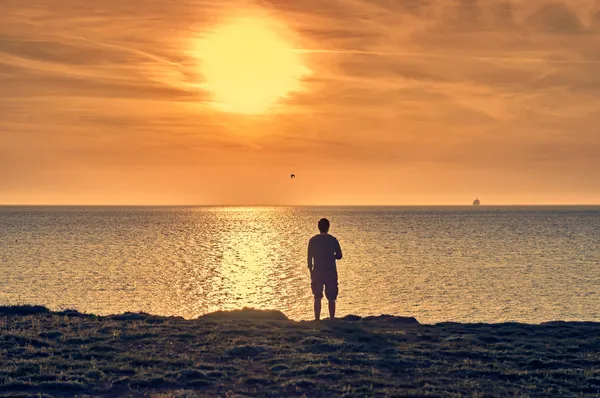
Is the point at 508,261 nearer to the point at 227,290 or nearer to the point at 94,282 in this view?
the point at 227,290

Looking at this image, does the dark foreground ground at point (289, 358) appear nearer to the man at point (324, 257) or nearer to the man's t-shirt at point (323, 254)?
the man at point (324, 257)

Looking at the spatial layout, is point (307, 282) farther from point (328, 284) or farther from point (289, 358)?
point (289, 358)

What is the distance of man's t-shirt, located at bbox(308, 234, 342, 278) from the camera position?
69.7 feet

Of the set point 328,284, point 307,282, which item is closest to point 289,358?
point 328,284

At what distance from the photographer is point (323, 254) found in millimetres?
21312

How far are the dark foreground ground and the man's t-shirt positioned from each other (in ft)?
5.57

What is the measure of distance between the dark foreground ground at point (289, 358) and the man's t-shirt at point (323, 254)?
1698mm

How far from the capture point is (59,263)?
75.9m

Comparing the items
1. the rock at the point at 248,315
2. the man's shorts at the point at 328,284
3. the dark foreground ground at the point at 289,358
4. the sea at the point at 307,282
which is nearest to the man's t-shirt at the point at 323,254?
the man's shorts at the point at 328,284

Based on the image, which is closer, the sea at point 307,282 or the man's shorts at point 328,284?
the man's shorts at point 328,284

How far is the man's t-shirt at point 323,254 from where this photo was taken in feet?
69.7

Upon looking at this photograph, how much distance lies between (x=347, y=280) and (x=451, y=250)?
4185cm

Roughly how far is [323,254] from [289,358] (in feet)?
17.5

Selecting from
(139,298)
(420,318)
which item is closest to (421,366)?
(420,318)
